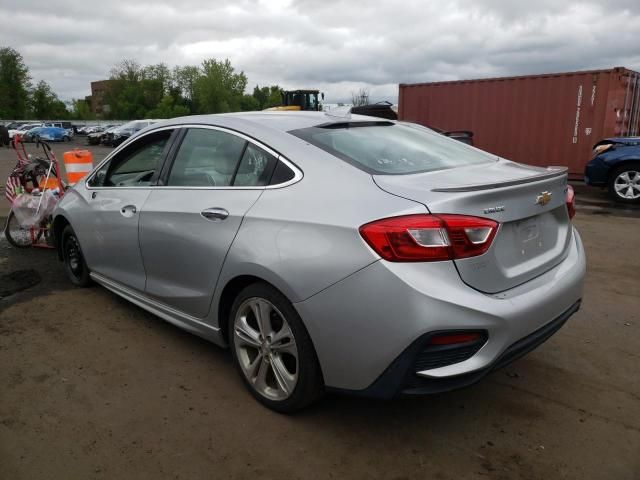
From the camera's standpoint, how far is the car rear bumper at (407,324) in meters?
2.13

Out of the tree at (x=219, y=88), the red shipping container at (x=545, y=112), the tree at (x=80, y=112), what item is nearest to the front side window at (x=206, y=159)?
the red shipping container at (x=545, y=112)

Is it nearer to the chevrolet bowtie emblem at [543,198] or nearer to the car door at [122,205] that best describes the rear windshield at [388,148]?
the chevrolet bowtie emblem at [543,198]

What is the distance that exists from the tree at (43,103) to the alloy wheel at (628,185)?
8734cm

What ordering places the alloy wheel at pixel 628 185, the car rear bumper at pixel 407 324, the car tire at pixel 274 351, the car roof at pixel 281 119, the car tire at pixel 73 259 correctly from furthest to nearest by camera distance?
the alloy wheel at pixel 628 185
the car tire at pixel 73 259
the car roof at pixel 281 119
the car tire at pixel 274 351
the car rear bumper at pixel 407 324

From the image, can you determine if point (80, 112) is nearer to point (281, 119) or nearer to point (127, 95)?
point (127, 95)

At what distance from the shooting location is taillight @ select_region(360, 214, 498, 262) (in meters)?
2.15

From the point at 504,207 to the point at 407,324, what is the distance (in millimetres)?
703

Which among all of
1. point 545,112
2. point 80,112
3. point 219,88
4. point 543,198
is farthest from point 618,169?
point 80,112

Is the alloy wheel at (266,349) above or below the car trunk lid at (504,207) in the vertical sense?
below

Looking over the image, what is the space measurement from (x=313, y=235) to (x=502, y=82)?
12.3 m

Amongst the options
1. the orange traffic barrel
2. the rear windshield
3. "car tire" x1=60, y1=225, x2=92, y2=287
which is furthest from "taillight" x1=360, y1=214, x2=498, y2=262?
the orange traffic barrel

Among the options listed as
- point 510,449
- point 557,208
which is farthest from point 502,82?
point 510,449

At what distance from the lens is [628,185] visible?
31.4 feet

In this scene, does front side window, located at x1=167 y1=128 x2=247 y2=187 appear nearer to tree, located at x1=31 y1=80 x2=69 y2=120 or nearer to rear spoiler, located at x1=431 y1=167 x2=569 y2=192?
rear spoiler, located at x1=431 y1=167 x2=569 y2=192
